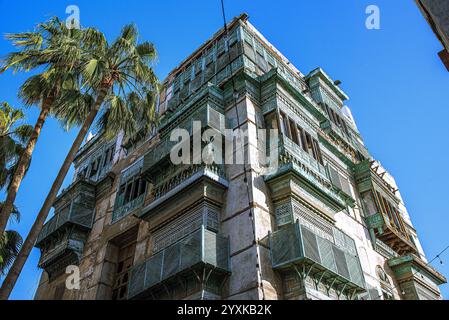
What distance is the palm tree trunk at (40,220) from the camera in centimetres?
882

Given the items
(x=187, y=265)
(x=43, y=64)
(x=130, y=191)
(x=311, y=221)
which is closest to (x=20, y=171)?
(x=43, y=64)

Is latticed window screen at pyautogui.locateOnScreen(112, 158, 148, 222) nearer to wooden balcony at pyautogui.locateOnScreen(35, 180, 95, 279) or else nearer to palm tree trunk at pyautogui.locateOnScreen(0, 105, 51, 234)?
wooden balcony at pyautogui.locateOnScreen(35, 180, 95, 279)

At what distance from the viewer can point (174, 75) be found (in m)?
21.2

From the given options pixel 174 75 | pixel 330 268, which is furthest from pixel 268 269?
pixel 174 75

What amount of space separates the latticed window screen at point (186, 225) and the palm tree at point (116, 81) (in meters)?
3.82

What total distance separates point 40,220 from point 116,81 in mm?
5533

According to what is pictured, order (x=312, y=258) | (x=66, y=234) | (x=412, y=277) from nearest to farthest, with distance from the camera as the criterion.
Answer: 1. (x=312, y=258)
2. (x=412, y=277)
3. (x=66, y=234)

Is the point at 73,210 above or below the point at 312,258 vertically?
above

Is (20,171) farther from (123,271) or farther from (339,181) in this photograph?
(339,181)

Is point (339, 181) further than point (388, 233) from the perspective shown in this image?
Yes

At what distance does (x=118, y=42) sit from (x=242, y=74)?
4.83 m

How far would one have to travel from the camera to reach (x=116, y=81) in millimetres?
13117

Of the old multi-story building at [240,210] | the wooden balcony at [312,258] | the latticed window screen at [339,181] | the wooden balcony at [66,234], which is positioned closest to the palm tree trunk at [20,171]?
the old multi-story building at [240,210]
